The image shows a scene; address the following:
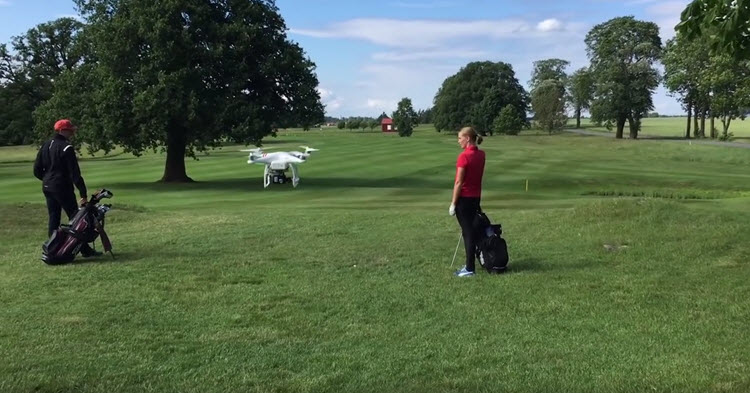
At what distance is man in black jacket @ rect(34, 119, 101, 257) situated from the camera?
31.8 ft

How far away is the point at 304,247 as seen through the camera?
11078 millimetres

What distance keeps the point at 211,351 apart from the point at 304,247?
5524 mm

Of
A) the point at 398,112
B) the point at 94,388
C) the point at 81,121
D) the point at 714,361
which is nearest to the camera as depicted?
the point at 94,388

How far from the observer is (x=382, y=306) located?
711 centimetres

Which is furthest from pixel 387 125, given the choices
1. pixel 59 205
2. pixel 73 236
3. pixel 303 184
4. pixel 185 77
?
pixel 73 236

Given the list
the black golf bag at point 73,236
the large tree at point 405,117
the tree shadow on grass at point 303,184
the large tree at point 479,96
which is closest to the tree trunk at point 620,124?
the large tree at point 479,96

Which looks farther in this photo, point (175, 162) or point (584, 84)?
point (584, 84)

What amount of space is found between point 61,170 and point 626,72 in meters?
83.7

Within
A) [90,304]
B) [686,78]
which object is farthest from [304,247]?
[686,78]

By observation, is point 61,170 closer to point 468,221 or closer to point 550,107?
point 468,221

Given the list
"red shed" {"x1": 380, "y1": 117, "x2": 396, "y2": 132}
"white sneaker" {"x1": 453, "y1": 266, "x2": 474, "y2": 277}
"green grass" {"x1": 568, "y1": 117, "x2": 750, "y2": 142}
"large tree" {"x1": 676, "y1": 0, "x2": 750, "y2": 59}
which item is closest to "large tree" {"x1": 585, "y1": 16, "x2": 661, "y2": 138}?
"green grass" {"x1": 568, "y1": 117, "x2": 750, "y2": 142}

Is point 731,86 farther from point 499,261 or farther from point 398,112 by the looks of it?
point 398,112

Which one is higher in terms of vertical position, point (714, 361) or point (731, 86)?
point (731, 86)

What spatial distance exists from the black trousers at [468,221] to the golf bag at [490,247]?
3.5 inches
